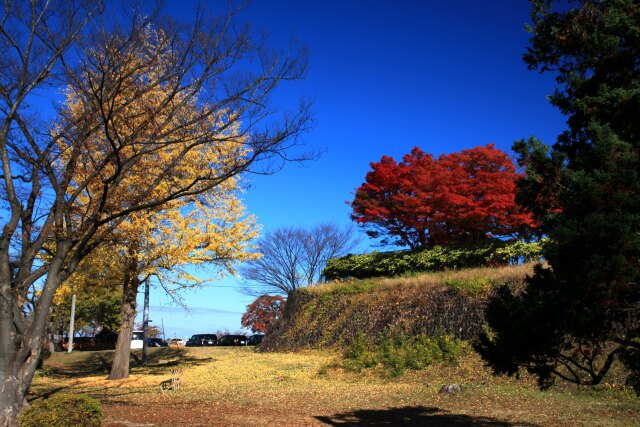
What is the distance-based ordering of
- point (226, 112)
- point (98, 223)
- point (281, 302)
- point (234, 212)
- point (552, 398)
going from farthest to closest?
point (281, 302)
point (234, 212)
point (552, 398)
point (226, 112)
point (98, 223)

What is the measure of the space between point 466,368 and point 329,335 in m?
8.39

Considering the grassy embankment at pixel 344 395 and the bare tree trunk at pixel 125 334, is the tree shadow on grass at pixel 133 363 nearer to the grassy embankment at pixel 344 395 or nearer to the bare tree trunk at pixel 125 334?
the grassy embankment at pixel 344 395

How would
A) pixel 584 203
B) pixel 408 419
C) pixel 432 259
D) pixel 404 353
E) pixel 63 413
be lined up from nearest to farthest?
pixel 584 203 → pixel 63 413 → pixel 408 419 → pixel 404 353 → pixel 432 259

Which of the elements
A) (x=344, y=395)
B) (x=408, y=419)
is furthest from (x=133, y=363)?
(x=408, y=419)

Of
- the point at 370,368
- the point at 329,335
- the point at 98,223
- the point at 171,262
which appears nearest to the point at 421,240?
the point at 329,335

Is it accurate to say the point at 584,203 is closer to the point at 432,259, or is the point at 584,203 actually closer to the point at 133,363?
the point at 432,259

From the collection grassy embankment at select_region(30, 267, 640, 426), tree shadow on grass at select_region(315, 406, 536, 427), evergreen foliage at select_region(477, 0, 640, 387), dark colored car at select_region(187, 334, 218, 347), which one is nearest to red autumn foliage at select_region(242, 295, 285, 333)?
dark colored car at select_region(187, 334, 218, 347)

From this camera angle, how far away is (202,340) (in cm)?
4878

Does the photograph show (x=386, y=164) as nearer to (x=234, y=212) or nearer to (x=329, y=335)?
(x=329, y=335)

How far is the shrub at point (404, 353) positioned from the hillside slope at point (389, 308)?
1.75ft

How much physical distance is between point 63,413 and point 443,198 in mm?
20282

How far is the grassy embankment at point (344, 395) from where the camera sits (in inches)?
410

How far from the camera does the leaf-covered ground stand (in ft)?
33.8

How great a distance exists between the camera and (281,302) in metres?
51.2
